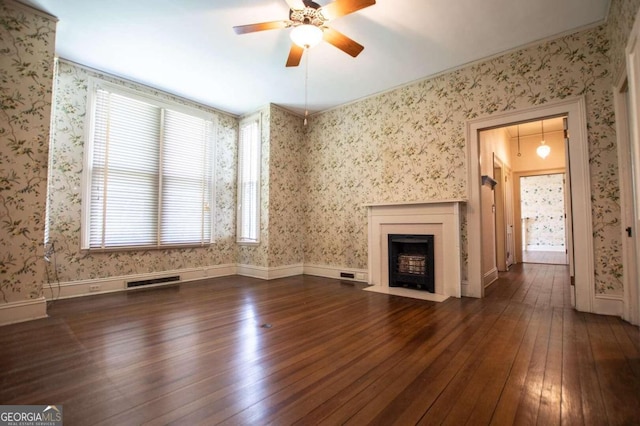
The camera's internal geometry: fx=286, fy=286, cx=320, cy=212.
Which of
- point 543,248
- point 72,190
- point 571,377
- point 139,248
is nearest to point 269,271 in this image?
point 139,248

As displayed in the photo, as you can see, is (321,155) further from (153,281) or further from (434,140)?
(153,281)

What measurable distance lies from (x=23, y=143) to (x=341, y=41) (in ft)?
10.6

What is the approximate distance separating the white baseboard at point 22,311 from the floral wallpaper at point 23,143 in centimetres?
5

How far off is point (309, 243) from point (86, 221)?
3.33 m

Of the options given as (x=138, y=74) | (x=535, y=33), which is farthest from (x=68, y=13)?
(x=535, y=33)

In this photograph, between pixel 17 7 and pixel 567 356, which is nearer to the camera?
pixel 567 356

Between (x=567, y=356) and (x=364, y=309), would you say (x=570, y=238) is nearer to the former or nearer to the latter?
(x=567, y=356)

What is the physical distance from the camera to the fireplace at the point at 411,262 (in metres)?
3.77

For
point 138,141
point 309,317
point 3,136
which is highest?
point 138,141

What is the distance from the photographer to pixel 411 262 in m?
3.97

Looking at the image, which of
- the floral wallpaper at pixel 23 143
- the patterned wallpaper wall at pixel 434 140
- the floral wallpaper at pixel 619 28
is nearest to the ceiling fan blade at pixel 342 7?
the floral wallpaper at pixel 619 28

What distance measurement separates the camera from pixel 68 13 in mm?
2850

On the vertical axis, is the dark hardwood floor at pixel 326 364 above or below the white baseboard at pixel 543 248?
below

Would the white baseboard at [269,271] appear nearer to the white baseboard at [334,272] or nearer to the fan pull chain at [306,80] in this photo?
the white baseboard at [334,272]
